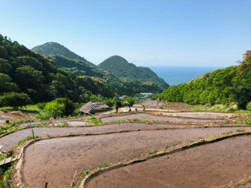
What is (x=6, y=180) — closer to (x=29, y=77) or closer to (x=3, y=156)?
(x=3, y=156)

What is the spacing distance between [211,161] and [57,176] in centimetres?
1059

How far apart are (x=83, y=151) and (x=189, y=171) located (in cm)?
863

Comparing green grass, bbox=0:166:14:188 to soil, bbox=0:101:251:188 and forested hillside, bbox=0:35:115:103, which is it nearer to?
soil, bbox=0:101:251:188

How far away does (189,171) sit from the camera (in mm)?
9320

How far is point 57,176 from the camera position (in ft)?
31.0

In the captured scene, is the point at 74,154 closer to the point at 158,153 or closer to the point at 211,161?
the point at 158,153

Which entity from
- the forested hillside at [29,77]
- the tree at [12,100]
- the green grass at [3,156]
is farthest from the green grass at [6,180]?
the forested hillside at [29,77]

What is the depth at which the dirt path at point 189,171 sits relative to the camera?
27.3ft

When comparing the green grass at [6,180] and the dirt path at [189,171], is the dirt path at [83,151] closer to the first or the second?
the green grass at [6,180]

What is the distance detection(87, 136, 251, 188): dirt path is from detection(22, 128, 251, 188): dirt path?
1.76 m

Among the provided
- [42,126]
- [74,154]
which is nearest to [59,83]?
[42,126]

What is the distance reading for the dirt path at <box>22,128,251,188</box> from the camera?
386 inches

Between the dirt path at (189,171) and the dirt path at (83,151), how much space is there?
5.79 feet

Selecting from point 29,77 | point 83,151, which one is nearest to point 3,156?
point 83,151
